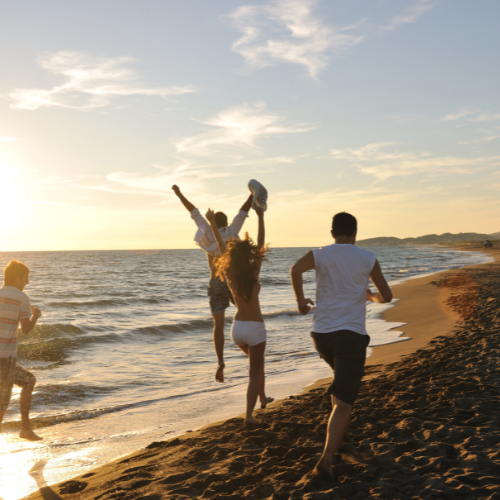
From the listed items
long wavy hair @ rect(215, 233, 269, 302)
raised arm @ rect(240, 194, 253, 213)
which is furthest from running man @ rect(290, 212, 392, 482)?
raised arm @ rect(240, 194, 253, 213)

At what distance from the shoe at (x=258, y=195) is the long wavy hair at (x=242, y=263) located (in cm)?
33

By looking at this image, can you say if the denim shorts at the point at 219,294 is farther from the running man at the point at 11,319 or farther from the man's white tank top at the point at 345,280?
the man's white tank top at the point at 345,280

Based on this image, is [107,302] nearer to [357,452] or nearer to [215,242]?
[215,242]

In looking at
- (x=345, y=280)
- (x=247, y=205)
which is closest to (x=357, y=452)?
(x=345, y=280)

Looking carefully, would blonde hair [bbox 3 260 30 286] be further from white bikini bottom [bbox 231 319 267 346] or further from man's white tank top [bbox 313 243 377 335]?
man's white tank top [bbox 313 243 377 335]

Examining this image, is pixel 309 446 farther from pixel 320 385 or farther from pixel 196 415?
pixel 320 385

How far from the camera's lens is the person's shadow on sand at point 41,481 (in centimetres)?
389

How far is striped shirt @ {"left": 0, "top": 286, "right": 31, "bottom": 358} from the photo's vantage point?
4.75 meters

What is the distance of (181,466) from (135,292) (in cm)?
2618

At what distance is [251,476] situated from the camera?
3516 millimetres

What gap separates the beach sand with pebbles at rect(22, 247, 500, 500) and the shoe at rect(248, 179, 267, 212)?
240 cm

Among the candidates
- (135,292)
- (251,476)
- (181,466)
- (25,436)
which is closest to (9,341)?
(25,436)

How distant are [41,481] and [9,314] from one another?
180cm

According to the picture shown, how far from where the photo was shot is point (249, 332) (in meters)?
4.44
